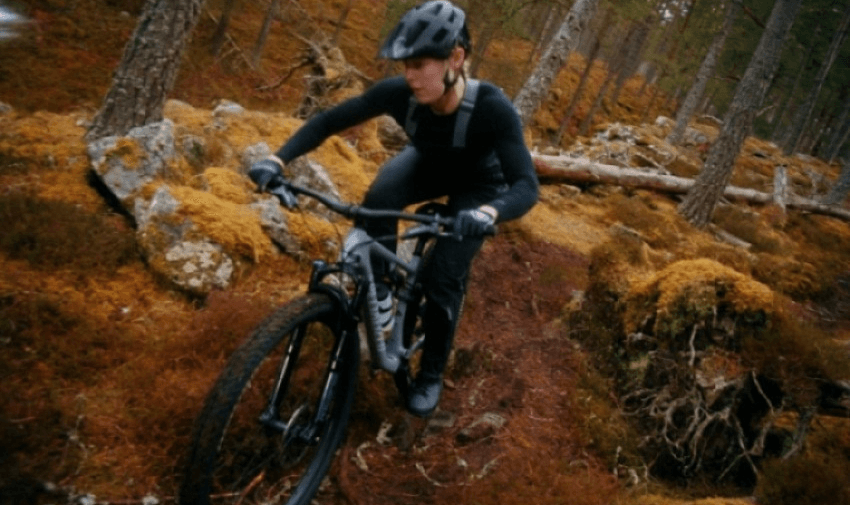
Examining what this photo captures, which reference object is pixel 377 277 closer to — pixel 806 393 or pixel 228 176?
pixel 228 176

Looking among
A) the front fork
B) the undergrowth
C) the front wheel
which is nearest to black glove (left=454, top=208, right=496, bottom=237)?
the front wheel

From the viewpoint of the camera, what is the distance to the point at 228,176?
5.61 metres

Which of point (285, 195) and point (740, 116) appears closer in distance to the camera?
point (285, 195)

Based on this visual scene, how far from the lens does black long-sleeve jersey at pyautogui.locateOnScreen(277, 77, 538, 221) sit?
3273mm

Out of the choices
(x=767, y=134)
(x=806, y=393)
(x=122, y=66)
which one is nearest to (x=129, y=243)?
(x=122, y=66)

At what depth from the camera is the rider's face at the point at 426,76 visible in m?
3.00

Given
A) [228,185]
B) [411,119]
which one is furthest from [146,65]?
[411,119]

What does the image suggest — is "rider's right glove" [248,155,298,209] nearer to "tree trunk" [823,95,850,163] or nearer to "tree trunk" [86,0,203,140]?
"tree trunk" [86,0,203,140]

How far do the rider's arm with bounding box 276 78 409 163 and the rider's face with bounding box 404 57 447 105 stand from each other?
36 centimetres

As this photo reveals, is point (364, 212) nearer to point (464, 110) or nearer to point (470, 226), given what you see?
point (470, 226)

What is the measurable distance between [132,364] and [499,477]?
2.81 metres

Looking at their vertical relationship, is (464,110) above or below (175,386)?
above

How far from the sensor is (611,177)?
1352cm

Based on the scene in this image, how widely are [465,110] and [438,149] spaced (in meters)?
0.36
